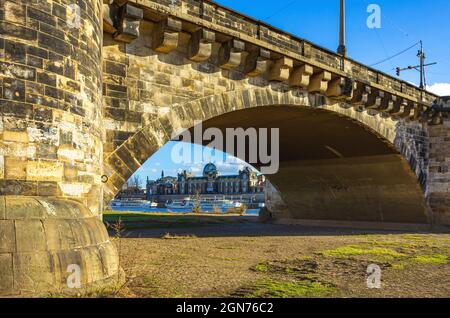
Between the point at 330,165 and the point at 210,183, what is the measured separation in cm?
11272

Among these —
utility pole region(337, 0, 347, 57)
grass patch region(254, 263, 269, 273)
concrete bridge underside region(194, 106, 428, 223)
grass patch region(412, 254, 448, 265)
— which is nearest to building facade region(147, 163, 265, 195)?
concrete bridge underside region(194, 106, 428, 223)

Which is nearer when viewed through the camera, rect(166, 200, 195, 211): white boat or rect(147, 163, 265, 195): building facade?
rect(166, 200, 195, 211): white boat

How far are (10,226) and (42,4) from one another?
3.75 meters

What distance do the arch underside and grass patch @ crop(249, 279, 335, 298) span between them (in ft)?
16.1

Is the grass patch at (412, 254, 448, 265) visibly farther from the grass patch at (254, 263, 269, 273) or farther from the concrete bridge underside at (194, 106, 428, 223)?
the concrete bridge underside at (194, 106, 428, 223)

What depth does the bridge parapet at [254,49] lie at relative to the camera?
34.4ft

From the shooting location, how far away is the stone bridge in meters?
6.83

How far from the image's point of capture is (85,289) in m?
6.46

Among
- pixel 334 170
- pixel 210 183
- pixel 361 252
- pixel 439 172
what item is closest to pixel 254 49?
pixel 361 252

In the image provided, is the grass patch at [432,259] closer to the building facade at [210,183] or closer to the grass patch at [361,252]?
the grass patch at [361,252]

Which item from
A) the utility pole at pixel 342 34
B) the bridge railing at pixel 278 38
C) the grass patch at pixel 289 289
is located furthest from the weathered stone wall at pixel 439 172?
the grass patch at pixel 289 289

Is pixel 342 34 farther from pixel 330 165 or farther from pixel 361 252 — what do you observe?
pixel 361 252

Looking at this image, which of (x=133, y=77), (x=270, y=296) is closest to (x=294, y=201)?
(x=133, y=77)

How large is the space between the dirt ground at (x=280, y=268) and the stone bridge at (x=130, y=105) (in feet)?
5.46
